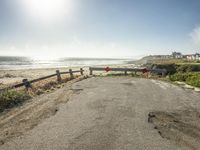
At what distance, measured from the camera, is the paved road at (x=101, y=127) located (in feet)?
22.0

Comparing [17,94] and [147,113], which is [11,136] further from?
[17,94]

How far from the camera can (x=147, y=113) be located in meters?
10.1

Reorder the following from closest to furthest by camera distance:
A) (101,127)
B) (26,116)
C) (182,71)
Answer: (101,127)
(26,116)
(182,71)

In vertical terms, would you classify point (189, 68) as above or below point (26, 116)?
below

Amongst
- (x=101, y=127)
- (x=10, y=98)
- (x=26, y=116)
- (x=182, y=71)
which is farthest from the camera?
(x=182, y=71)

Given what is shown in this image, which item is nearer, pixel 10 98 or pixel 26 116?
pixel 26 116

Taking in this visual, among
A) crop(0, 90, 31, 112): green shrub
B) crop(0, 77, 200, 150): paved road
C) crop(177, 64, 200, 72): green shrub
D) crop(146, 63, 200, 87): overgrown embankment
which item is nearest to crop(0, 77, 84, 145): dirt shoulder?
Answer: crop(0, 77, 200, 150): paved road

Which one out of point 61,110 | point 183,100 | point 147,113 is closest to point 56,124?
point 61,110

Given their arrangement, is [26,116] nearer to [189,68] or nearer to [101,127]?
[101,127]

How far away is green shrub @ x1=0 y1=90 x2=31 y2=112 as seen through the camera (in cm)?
1203

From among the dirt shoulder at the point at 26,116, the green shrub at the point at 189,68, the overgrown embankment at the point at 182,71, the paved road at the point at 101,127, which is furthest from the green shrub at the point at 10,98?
the green shrub at the point at 189,68

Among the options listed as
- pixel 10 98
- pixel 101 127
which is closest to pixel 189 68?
pixel 10 98

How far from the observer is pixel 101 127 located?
815 cm

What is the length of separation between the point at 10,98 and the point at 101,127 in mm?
6652
